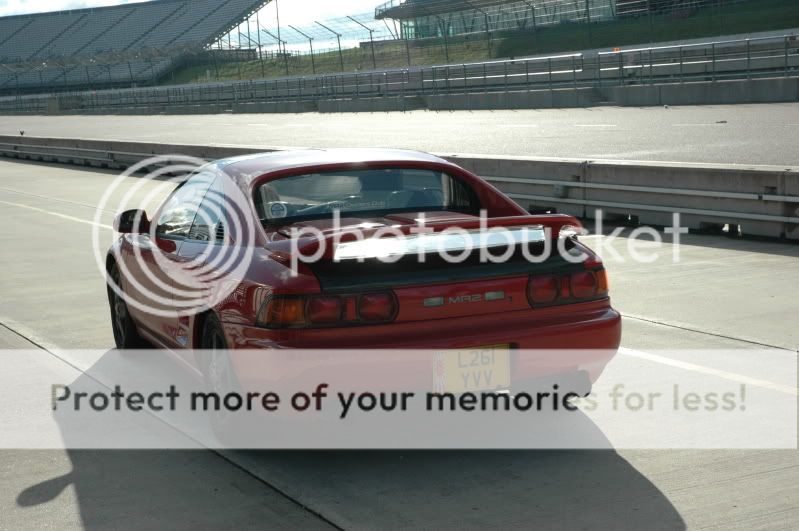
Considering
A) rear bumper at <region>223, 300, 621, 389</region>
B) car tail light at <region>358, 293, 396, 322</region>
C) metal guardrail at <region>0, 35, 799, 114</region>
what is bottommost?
rear bumper at <region>223, 300, 621, 389</region>

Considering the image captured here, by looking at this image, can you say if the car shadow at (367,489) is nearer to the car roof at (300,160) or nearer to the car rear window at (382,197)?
the car rear window at (382,197)

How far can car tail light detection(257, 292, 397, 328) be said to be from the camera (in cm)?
489

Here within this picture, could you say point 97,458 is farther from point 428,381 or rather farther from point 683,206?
point 683,206

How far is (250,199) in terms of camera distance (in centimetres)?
580

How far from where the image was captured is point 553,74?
134 ft

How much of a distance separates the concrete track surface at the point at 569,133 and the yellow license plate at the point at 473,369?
1234 cm

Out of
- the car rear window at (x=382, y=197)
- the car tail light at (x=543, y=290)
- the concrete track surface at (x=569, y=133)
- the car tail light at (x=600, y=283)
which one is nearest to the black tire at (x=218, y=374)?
the car rear window at (x=382, y=197)

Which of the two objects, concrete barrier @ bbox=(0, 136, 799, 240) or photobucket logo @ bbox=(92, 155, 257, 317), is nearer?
photobucket logo @ bbox=(92, 155, 257, 317)

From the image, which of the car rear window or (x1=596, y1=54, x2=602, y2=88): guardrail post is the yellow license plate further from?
(x1=596, y1=54, x2=602, y2=88): guardrail post

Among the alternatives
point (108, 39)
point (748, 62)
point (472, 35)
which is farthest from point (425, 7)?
point (108, 39)

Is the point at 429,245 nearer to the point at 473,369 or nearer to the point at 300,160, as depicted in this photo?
the point at 473,369

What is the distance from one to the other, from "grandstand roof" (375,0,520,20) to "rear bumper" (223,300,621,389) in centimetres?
6029

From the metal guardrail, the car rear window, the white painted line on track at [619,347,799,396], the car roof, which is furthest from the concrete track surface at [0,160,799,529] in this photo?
the metal guardrail

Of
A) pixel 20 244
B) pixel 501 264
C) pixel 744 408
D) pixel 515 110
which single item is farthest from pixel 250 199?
pixel 515 110
